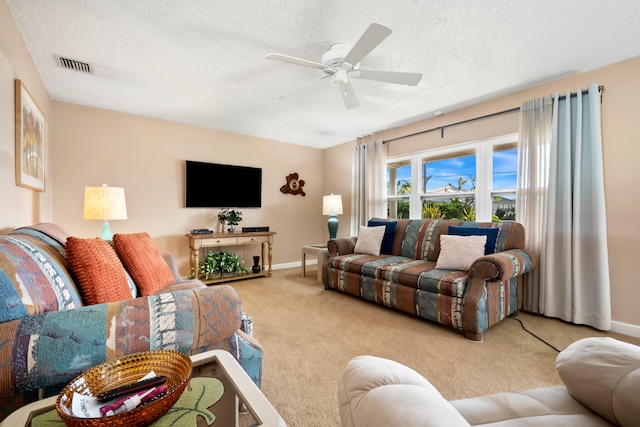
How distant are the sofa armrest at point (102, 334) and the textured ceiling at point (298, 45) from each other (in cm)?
181

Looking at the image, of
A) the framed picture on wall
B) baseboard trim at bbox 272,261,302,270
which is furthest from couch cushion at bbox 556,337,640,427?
baseboard trim at bbox 272,261,302,270

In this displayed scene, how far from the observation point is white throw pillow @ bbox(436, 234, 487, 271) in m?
2.69

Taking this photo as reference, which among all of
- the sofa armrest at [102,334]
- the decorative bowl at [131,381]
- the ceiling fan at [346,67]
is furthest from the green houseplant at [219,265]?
the decorative bowl at [131,381]

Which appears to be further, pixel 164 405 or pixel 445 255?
pixel 445 255

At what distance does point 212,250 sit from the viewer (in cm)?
442

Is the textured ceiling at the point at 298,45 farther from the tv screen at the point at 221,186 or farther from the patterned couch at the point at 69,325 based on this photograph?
the patterned couch at the point at 69,325

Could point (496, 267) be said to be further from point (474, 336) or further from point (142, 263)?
point (142, 263)

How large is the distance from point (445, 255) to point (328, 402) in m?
1.88

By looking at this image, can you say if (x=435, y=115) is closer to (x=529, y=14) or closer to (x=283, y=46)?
(x=529, y=14)

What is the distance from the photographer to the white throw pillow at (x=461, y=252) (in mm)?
2689

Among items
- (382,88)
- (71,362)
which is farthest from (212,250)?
(71,362)

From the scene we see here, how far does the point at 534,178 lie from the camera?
289 centimetres

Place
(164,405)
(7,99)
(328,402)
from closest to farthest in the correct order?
1. (164,405)
2. (328,402)
3. (7,99)

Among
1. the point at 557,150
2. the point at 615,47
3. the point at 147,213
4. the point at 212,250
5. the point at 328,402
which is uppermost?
the point at 615,47
